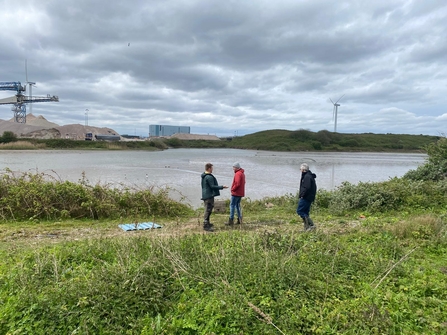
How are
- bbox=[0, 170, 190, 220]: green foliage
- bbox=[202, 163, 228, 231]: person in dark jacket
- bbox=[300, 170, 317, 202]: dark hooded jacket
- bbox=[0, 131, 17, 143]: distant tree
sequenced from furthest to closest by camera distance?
1. bbox=[0, 131, 17, 143]: distant tree
2. bbox=[0, 170, 190, 220]: green foliage
3. bbox=[202, 163, 228, 231]: person in dark jacket
4. bbox=[300, 170, 317, 202]: dark hooded jacket

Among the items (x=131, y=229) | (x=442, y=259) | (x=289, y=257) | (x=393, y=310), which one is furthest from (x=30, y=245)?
(x=442, y=259)

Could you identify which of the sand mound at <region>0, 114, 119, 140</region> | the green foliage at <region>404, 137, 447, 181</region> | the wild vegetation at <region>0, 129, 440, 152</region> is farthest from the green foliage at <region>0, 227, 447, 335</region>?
the sand mound at <region>0, 114, 119, 140</region>

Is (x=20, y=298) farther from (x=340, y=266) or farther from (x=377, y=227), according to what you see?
(x=377, y=227)

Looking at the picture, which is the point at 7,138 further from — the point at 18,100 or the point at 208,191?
the point at 208,191

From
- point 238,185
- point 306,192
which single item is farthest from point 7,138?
point 306,192

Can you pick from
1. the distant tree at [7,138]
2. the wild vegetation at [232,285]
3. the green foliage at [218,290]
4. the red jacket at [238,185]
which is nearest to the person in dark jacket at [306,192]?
the wild vegetation at [232,285]

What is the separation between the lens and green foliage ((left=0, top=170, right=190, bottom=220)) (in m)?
9.59

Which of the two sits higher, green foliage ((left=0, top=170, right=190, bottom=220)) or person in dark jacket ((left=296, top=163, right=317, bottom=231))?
person in dark jacket ((left=296, top=163, right=317, bottom=231))

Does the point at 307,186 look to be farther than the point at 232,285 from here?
Yes

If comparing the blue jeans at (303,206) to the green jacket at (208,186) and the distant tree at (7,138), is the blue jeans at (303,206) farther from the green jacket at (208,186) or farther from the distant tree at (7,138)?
the distant tree at (7,138)

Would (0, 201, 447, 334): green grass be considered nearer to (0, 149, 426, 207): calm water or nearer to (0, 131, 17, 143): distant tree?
(0, 149, 426, 207): calm water

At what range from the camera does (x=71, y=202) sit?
10094mm

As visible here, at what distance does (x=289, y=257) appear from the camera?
479 cm

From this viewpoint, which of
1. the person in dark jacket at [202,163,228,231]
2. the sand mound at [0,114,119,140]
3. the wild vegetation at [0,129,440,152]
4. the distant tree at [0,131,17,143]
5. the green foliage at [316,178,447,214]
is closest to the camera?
the person in dark jacket at [202,163,228,231]
